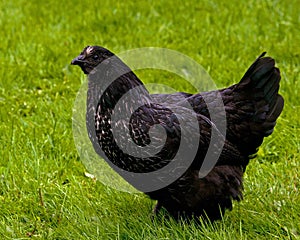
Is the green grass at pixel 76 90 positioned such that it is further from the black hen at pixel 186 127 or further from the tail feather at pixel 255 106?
the tail feather at pixel 255 106

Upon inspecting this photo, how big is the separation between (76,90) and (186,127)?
2.56 meters

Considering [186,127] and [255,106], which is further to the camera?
[255,106]

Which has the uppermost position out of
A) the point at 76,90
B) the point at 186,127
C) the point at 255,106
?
the point at 255,106

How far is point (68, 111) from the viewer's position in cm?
574

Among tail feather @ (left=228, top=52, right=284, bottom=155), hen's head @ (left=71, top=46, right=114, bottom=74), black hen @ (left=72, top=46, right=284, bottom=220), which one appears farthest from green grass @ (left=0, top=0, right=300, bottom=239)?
hen's head @ (left=71, top=46, right=114, bottom=74)

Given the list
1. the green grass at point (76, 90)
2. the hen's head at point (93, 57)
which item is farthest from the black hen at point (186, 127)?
the green grass at point (76, 90)

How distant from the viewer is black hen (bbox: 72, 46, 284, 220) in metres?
3.79

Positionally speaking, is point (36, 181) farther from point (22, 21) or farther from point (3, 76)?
point (22, 21)

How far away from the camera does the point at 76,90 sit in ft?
20.5

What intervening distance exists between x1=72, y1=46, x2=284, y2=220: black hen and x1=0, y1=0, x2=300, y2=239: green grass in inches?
9.1

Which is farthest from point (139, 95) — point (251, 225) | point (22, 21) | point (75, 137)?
point (22, 21)

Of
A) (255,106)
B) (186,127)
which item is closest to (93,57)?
(186,127)

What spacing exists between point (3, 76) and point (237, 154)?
3184 mm

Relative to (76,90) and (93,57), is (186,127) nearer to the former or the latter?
(93,57)
